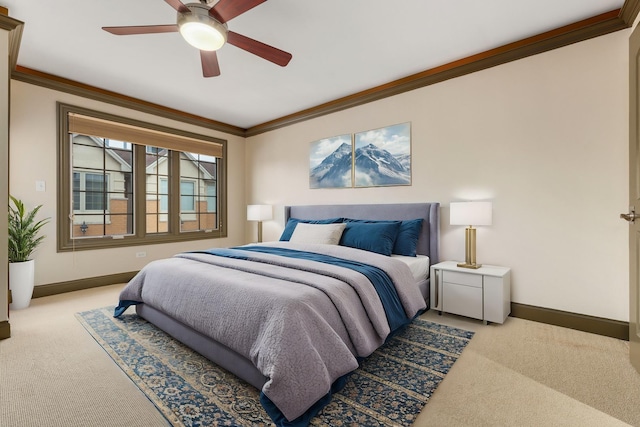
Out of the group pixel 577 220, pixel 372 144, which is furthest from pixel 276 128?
pixel 577 220

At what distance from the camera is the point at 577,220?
271 cm

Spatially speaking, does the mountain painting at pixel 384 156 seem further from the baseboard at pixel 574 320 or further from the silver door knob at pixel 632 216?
the silver door knob at pixel 632 216

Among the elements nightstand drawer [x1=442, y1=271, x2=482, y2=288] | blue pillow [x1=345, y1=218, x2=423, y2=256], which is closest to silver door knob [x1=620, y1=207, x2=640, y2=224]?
nightstand drawer [x1=442, y1=271, x2=482, y2=288]

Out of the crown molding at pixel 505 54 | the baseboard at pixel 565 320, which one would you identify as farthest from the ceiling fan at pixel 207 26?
the baseboard at pixel 565 320

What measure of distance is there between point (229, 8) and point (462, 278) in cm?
287

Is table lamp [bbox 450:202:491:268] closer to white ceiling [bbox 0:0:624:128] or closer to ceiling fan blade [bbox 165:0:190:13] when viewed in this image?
white ceiling [bbox 0:0:624:128]

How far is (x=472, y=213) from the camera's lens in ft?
9.72

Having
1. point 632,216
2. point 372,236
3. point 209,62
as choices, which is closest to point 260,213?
point 372,236

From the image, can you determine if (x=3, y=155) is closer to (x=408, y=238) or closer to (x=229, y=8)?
(x=229, y=8)

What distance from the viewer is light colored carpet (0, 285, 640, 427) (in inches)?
62.7

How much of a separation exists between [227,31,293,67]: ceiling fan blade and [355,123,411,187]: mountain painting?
6.02 feet

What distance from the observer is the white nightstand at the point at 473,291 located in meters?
2.79

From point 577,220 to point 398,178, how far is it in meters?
1.77

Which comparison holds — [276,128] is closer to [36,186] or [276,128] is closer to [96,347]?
[36,186]
